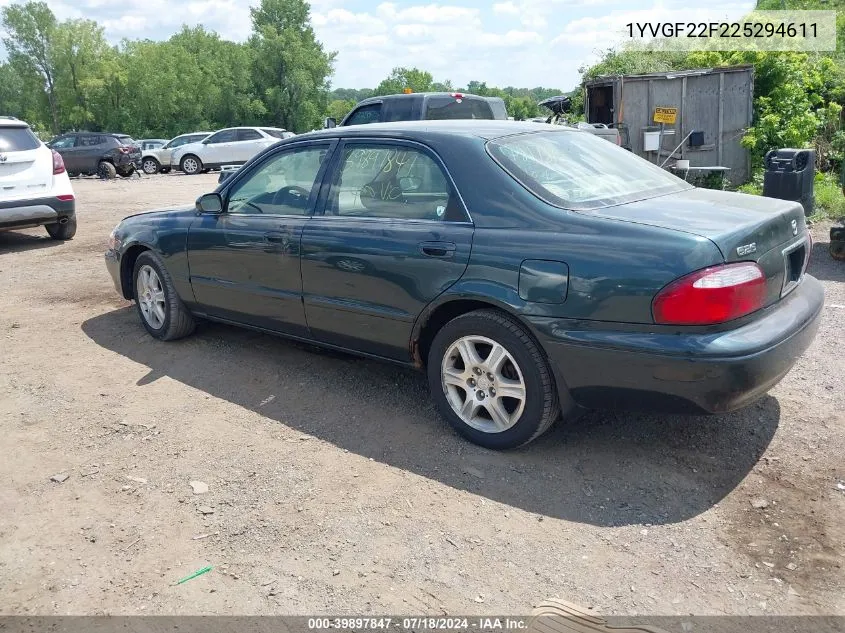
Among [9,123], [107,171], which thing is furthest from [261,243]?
[107,171]

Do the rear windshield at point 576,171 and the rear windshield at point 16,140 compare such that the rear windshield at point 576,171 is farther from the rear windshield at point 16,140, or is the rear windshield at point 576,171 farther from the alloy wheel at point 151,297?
the rear windshield at point 16,140

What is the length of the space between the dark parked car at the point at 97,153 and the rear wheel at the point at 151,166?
2.52 metres

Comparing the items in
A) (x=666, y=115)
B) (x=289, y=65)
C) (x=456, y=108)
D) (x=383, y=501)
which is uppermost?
(x=289, y=65)

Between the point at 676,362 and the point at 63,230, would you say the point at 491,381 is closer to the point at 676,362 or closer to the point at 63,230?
the point at 676,362

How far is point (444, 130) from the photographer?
165 inches

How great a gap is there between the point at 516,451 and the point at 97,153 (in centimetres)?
2548

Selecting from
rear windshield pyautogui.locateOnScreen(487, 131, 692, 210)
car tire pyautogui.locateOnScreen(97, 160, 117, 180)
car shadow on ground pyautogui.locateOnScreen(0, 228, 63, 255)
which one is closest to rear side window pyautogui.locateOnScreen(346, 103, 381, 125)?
car shadow on ground pyautogui.locateOnScreen(0, 228, 63, 255)

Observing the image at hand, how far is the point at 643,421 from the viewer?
417 cm

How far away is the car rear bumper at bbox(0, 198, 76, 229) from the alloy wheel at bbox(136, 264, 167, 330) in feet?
16.2

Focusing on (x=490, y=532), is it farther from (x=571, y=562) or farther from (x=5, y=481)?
(x=5, y=481)

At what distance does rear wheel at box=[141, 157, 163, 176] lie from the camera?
2888 centimetres

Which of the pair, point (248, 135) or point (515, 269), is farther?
point (248, 135)

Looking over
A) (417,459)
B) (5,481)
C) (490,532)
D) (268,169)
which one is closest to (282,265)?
(268,169)

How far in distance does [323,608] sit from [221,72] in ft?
221
